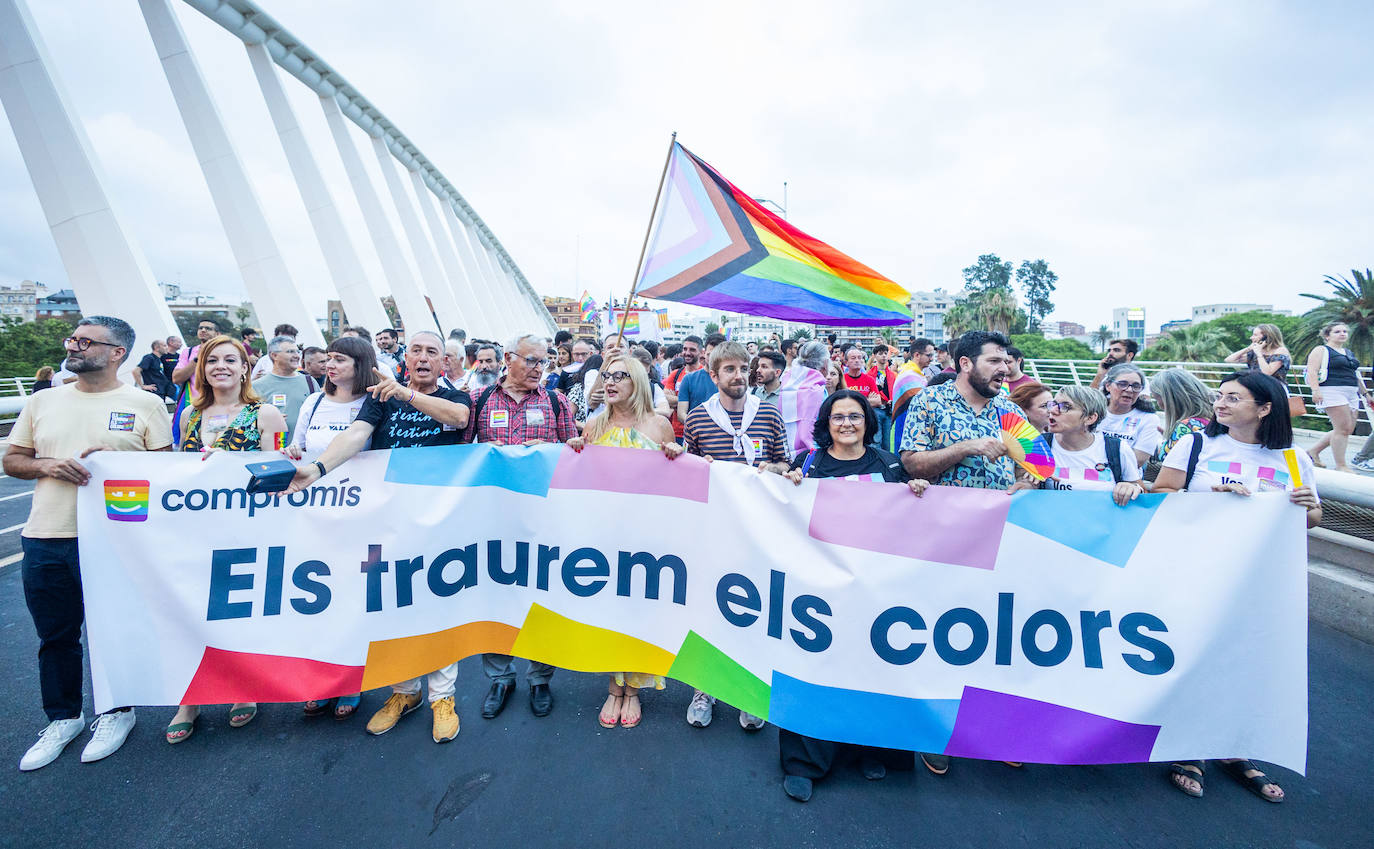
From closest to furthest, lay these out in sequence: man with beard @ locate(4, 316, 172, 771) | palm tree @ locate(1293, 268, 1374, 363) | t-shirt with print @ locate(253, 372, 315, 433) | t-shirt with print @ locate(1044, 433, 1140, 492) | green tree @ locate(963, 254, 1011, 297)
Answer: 1. man with beard @ locate(4, 316, 172, 771)
2. t-shirt with print @ locate(1044, 433, 1140, 492)
3. t-shirt with print @ locate(253, 372, 315, 433)
4. palm tree @ locate(1293, 268, 1374, 363)
5. green tree @ locate(963, 254, 1011, 297)

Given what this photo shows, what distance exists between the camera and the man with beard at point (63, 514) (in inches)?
99.6

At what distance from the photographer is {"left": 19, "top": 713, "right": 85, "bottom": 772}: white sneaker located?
2.43 metres

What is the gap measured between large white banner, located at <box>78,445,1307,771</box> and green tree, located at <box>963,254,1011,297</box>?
103445 mm

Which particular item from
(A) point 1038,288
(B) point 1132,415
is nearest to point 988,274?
(A) point 1038,288

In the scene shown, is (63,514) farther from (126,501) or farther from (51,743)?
(51,743)

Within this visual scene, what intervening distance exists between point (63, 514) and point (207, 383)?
2.55 feet

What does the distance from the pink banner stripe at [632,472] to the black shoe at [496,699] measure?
3.47 feet

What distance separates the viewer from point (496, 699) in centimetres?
291

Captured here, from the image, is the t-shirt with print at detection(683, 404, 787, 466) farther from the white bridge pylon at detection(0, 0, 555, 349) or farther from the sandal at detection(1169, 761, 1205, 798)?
the white bridge pylon at detection(0, 0, 555, 349)

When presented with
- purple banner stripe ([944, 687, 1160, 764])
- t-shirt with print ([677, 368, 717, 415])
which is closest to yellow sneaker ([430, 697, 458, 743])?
purple banner stripe ([944, 687, 1160, 764])

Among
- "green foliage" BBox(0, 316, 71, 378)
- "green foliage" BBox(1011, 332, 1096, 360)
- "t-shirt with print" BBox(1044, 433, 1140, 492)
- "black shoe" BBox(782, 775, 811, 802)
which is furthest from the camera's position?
"green foliage" BBox(1011, 332, 1096, 360)

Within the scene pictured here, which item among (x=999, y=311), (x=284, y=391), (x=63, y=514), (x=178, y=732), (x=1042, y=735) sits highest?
(x=999, y=311)

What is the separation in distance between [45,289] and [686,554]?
218 m

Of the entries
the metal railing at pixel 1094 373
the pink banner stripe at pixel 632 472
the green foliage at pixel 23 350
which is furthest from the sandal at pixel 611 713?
the green foliage at pixel 23 350
